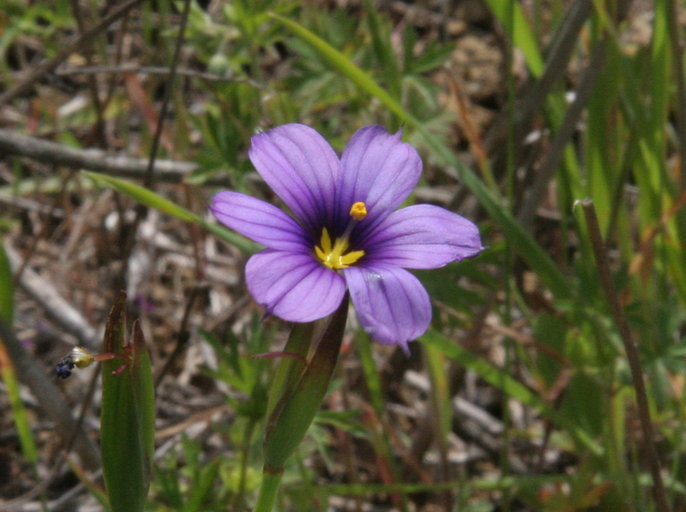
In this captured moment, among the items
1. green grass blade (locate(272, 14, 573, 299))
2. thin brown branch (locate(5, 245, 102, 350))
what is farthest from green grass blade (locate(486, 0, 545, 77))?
thin brown branch (locate(5, 245, 102, 350))

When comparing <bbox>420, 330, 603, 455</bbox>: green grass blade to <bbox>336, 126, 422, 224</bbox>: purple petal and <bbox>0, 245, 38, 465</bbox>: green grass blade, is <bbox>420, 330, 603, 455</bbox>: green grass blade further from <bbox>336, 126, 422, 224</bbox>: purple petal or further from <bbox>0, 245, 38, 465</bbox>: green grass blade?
<bbox>0, 245, 38, 465</bbox>: green grass blade

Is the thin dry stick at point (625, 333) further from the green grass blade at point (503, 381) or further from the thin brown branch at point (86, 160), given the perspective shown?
the thin brown branch at point (86, 160)

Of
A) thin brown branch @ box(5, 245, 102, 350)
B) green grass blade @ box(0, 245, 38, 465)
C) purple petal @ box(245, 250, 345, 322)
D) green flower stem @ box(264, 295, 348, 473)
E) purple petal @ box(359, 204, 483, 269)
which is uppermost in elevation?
purple petal @ box(245, 250, 345, 322)

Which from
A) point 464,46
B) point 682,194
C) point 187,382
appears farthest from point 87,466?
point 464,46

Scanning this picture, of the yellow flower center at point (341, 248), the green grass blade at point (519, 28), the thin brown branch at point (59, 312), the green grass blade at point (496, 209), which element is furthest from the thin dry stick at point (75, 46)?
the yellow flower center at point (341, 248)

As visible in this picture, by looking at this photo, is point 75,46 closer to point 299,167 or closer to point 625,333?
point 299,167

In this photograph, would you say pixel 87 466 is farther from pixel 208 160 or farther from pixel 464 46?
pixel 464 46

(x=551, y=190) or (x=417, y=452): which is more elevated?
(x=551, y=190)
